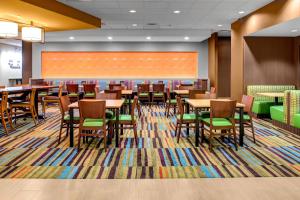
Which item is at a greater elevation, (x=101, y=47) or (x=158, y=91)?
(x=101, y=47)

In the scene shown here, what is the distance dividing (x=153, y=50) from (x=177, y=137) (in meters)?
9.15

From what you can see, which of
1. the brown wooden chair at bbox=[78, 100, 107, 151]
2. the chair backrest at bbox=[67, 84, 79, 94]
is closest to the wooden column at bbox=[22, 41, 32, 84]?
the chair backrest at bbox=[67, 84, 79, 94]

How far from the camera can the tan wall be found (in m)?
6.96

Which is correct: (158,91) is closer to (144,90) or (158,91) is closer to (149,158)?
(144,90)

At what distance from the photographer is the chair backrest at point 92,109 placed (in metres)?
5.16

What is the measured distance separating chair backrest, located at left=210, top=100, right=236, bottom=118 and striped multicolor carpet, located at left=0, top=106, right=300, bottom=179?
609 mm

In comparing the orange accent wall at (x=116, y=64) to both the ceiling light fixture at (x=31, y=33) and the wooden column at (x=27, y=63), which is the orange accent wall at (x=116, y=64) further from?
the ceiling light fixture at (x=31, y=33)

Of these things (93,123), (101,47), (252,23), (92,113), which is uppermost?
(101,47)

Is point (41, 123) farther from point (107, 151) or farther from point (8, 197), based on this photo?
point (8, 197)


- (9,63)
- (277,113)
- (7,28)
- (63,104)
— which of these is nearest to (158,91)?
(277,113)

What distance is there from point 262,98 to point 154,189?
6.69 meters

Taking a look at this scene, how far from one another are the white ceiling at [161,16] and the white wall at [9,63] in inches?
193

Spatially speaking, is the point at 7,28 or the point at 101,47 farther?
the point at 101,47

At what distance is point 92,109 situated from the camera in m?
5.21
